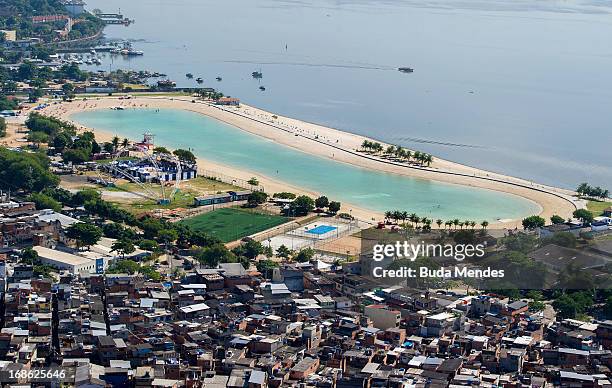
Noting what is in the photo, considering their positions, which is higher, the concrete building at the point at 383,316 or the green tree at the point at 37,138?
the green tree at the point at 37,138

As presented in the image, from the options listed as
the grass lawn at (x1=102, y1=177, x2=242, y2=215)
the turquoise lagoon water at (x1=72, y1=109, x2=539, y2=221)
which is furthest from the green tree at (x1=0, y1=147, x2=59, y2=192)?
the turquoise lagoon water at (x1=72, y1=109, x2=539, y2=221)

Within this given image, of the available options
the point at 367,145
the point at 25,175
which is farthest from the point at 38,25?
the point at 25,175

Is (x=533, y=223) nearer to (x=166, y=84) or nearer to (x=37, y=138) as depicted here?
(x=37, y=138)

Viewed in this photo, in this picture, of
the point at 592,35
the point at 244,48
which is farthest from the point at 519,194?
the point at 592,35

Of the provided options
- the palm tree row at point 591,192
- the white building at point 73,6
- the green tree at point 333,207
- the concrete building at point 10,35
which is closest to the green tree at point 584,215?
the palm tree row at point 591,192

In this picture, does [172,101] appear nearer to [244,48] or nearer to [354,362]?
[244,48]

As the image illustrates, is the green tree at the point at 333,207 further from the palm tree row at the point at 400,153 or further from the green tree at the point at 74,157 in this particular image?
the green tree at the point at 74,157
